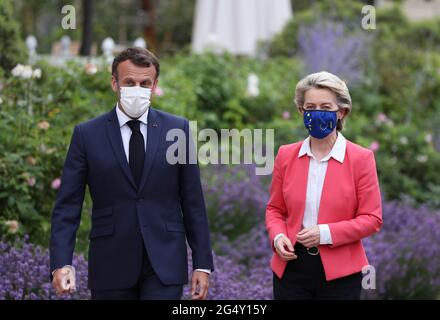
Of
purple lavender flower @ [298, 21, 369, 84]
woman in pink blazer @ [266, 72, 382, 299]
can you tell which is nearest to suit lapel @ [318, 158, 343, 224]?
woman in pink blazer @ [266, 72, 382, 299]

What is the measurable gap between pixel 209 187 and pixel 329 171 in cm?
325

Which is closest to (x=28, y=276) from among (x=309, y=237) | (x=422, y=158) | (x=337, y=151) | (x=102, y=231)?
(x=102, y=231)

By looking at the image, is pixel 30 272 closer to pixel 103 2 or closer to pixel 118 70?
pixel 118 70

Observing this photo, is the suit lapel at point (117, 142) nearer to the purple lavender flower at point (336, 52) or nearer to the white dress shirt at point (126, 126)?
the white dress shirt at point (126, 126)

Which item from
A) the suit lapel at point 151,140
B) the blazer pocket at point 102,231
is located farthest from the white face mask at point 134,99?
the blazer pocket at point 102,231

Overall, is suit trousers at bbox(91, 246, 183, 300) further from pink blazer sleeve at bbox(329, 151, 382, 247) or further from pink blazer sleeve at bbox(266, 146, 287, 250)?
pink blazer sleeve at bbox(329, 151, 382, 247)

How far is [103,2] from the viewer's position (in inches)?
1041

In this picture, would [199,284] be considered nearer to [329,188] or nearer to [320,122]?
[329,188]

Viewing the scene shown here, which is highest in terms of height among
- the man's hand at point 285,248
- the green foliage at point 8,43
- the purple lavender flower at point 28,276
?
the green foliage at point 8,43

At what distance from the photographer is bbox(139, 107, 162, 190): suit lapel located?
11.0 feet

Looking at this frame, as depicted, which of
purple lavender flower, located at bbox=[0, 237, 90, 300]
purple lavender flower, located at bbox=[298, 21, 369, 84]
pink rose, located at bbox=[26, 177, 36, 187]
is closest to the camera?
purple lavender flower, located at bbox=[0, 237, 90, 300]

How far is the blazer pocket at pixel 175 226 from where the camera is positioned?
3.41 meters

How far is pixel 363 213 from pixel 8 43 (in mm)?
4082

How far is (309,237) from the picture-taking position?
3334mm
